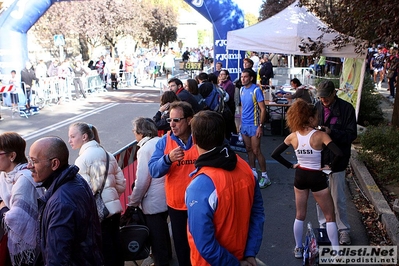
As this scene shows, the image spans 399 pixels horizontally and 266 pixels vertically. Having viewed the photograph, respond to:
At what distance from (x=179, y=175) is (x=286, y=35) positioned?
6.30 metres

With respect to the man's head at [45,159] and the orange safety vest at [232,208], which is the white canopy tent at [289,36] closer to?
the orange safety vest at [232,208]

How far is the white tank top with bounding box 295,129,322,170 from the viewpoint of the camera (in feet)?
14.5

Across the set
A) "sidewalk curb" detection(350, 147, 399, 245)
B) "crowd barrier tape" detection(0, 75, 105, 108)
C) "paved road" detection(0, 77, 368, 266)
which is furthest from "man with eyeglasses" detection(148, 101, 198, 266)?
"crowd barrier tape" detection(0, 75, 105, 108)

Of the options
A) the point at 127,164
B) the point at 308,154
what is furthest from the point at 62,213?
the point at 127,164

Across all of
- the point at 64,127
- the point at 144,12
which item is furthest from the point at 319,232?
the point at 144,12

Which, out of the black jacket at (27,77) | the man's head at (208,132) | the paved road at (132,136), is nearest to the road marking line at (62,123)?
the paved road at (132,136)

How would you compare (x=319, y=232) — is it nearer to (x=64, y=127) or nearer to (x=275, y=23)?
(x=275, y=23)

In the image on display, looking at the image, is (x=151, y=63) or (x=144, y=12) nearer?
(x=151, y=63)

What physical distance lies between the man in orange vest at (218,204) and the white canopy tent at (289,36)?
21.0 feet

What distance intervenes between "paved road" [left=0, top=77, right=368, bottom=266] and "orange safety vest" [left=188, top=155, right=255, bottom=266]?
2.32 m

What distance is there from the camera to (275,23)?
970cm

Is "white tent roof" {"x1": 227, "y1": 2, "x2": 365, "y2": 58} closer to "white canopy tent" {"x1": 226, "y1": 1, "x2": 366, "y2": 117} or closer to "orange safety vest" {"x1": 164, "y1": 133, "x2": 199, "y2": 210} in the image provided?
"white canopy tent" {"x1": 226, "y1": 1, "x2": 366, "y2": 117}

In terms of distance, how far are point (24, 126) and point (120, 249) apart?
11611 millimetres

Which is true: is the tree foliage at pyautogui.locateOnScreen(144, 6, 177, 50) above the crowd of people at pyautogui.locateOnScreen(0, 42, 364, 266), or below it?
above
